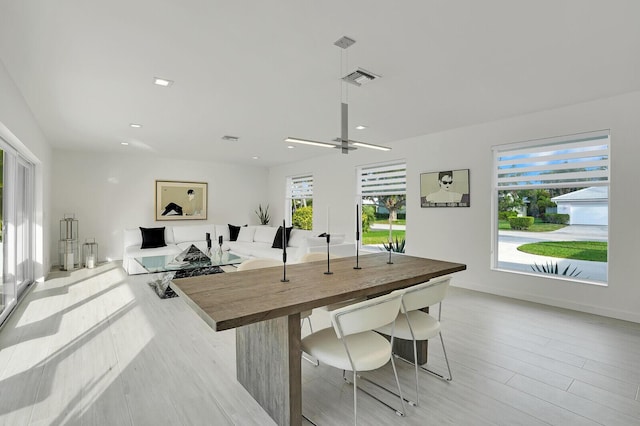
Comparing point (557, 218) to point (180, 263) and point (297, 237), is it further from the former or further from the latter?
point (180, 263)

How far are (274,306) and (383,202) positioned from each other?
4822mm

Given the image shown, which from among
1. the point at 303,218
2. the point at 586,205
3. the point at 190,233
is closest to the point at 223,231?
the point at 190,233

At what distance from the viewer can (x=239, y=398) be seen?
2.06 m

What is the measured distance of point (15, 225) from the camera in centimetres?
390

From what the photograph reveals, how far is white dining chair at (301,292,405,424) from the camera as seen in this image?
5.30 feet

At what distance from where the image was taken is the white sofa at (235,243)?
18.2 ft

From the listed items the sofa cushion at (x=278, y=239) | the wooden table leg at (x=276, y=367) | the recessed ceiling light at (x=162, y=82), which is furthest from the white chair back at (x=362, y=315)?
the sofa cushion at (x=278, y=239)

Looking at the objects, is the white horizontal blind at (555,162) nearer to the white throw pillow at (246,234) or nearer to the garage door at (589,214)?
the garage door at (589,214)

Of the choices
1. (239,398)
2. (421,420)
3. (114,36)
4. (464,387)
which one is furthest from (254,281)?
(114,36)

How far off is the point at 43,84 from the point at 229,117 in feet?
6.07

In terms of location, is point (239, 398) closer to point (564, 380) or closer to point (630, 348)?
point (564, 380)

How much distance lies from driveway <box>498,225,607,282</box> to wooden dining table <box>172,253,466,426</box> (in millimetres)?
2681

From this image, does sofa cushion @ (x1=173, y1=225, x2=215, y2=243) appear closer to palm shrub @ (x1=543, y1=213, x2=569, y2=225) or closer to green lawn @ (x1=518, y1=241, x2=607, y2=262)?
green lawn @ (x1=518, y1=241, x2=607, y2=262)

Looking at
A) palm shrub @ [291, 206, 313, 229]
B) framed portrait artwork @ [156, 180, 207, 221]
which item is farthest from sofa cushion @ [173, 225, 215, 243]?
palm shrub @ [291, 206, 313, 229]
